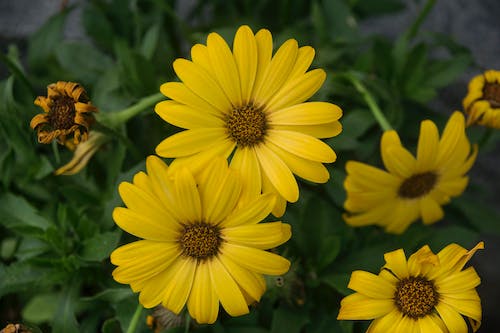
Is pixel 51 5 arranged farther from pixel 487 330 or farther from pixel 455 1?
pixel 487 330

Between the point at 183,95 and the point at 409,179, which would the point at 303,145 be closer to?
the point at 183,95

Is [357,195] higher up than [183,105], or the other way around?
[183,105]

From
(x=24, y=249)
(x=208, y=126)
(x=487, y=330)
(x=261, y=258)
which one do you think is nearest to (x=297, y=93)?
(x=208, y=126)

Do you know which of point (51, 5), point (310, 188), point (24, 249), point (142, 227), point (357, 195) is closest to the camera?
point (142, 227)

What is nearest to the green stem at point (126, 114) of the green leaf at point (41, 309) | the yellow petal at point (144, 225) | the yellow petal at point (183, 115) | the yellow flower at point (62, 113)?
the yellow flower at point (62, 113)

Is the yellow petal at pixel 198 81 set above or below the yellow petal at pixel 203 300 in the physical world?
above

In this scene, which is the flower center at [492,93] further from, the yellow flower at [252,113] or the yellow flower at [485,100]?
the yellow flower at [252,113]
